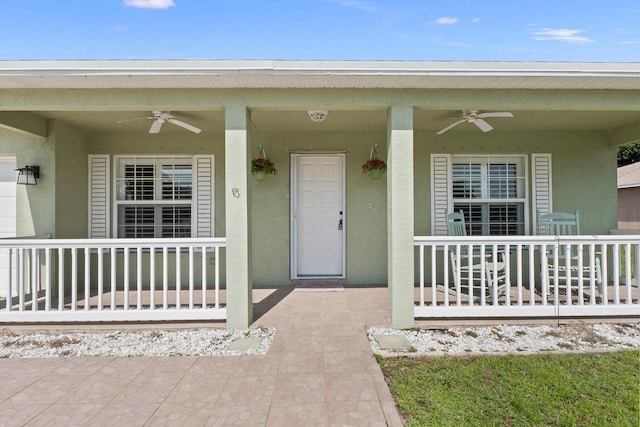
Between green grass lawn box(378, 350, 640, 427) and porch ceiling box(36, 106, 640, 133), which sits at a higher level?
porch ceiling box(36, 106, 640, 133)

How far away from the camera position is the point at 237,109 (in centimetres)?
351

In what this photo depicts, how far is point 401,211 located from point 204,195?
319cm

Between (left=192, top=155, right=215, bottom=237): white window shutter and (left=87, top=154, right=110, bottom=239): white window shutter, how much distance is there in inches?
53.5

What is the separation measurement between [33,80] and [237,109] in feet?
6.36

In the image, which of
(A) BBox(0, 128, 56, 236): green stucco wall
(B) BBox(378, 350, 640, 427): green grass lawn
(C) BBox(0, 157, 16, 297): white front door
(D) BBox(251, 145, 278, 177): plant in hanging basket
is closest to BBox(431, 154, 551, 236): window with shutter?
(D) BBox(251, 145, 278, 177): plant in hanging basket

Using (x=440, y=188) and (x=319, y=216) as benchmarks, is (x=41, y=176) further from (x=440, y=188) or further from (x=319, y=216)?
(x=440, y=188)

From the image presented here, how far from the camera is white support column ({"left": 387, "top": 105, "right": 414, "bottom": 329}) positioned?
3.52 m

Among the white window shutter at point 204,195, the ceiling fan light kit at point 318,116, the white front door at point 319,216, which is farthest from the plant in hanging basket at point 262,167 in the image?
the ceiling fan light kit at point 318,116

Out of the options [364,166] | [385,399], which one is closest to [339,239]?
[364,166]

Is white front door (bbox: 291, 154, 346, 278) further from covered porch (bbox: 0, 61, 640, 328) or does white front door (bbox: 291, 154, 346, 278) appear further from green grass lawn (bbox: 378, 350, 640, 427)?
green grass lawn (bbox: 378, 350, 640, 427)

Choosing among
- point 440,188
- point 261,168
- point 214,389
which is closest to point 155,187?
point 261,168

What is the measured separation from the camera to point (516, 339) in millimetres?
3244

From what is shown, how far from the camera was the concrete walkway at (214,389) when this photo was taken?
2.09 metres

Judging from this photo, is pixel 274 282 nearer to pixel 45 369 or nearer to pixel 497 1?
pixel 45 369
